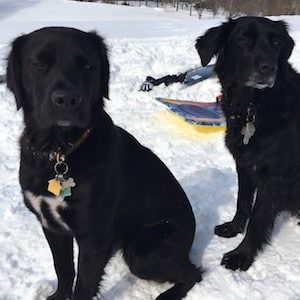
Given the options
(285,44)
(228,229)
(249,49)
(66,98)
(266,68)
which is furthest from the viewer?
(228,229)

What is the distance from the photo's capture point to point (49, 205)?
2.16 metres

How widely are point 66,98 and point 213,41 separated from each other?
A: 1.52 metres

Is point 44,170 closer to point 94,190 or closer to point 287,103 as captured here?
point 94,190

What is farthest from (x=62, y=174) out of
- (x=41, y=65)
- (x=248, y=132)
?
(x=248, y=132)

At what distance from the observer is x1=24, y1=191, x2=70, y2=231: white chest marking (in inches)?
84.0

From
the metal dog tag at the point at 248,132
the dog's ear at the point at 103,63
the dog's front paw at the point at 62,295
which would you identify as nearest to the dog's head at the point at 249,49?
the metal dog tag at the point at 248,132

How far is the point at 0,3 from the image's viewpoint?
31016 millimetres

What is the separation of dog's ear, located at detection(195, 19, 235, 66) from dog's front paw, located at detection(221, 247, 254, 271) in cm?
133

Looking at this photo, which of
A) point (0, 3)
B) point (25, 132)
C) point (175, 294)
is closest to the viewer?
point (25, 132)

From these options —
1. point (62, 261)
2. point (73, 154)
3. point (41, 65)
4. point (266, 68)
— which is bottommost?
point (62, 261)

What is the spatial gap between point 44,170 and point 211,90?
15.1ft

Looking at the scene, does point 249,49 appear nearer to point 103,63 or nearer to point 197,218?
point 103,63

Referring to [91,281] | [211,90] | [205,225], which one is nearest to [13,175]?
[205,225]

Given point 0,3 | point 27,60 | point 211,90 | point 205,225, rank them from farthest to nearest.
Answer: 1. point 0,3
2. point 211,90
3. point 205,225
4. point 27,60
